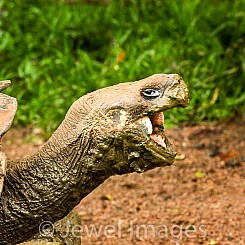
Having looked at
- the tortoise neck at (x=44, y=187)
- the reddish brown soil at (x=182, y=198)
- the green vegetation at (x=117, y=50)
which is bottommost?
the green vegetation at (x=117, y=50)

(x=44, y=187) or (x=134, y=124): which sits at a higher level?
(x=134, y=124)

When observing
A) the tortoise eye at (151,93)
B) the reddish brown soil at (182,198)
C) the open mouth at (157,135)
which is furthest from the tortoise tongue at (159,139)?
the reddish brown soil at (182,198)

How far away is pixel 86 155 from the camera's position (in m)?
2.18

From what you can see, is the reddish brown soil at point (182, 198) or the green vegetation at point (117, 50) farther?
the green vegetation at point (117, 50)

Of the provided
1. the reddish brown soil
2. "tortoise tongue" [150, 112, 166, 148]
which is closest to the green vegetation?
the reddish brown soil

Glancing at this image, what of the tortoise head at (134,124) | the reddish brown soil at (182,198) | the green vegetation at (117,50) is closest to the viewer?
the tortoise head at (134,124)

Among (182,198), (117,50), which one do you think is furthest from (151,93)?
(117,50)

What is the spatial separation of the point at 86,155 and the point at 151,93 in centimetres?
29

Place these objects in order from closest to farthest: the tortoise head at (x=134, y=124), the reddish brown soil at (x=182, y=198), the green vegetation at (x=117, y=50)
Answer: the tortoise head at (x=134, y=124) < the reddish brown soil at (x=182, y=198) < the green vegetation at (x=117, y=50)

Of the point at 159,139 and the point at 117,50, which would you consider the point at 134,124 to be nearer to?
the point at 159,139

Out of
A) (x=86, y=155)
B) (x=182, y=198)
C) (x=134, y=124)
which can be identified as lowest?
(x=182, y=198)

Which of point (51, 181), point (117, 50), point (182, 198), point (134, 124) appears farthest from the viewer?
point (117, 50)

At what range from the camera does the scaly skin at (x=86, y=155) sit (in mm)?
2131

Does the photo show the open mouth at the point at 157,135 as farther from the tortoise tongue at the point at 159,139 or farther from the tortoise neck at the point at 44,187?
the tortoise neck at the point at 44,187
